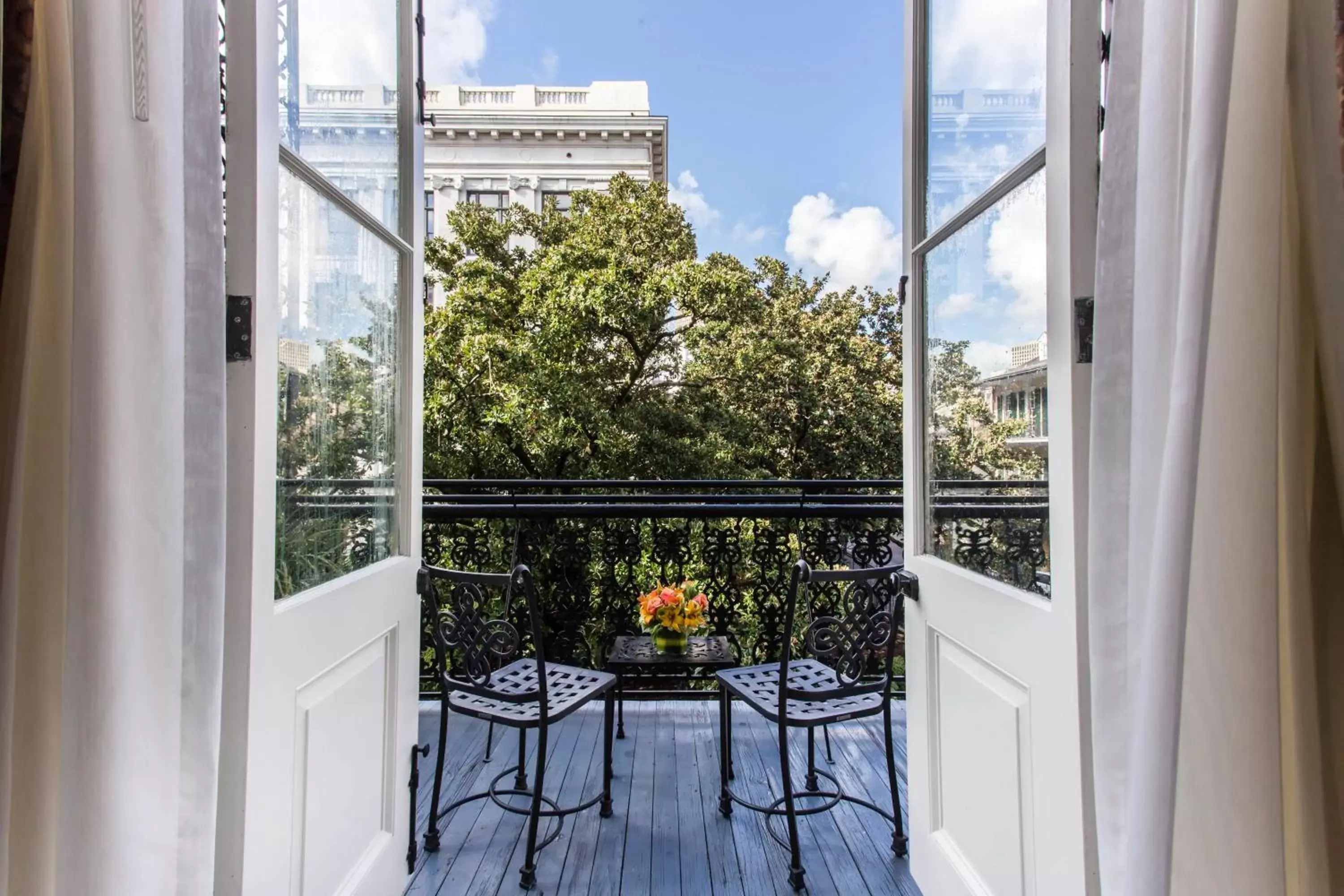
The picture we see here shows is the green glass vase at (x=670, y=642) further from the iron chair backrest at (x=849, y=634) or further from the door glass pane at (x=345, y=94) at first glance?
the door glass pane at (x=345, y=94)

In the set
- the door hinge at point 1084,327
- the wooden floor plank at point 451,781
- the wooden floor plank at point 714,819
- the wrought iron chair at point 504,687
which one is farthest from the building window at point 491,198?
the door hinge at point 1084,327

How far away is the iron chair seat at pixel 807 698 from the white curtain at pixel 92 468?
1379 mm

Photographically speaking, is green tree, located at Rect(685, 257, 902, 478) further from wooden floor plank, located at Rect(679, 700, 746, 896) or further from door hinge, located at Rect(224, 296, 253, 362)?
door hinge, located at Rect(224, 296, 253, 362)

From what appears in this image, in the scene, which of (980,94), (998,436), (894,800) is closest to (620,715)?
(894,800)

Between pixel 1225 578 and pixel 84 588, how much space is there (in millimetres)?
1130

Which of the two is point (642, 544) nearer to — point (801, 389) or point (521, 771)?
point (521, 771)

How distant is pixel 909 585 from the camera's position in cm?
155

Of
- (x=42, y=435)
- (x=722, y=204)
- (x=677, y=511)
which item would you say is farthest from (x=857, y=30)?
(x=42, y=435)

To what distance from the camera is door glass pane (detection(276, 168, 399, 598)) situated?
3.59 ft

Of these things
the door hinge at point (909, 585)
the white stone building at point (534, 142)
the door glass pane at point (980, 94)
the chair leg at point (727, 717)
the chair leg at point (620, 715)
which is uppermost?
the white stone building at point (534, 142)

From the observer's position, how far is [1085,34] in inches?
36.4

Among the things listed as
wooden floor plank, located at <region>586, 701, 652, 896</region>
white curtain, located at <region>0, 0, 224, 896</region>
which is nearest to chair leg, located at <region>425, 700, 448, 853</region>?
wooden floor plank, located at <region>586, 701, 652, 896</region>

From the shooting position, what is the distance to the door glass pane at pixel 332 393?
1094 mm

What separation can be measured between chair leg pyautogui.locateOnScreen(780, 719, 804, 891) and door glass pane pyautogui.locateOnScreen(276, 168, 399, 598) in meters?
1.11
